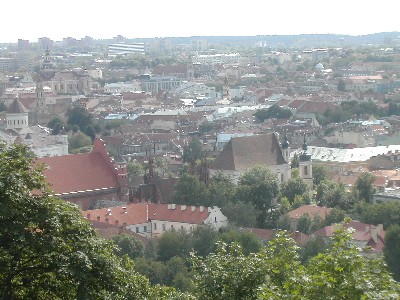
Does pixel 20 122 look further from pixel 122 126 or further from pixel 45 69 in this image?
pixel 45 69

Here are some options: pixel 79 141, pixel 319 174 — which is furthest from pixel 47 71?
pixel 319 174

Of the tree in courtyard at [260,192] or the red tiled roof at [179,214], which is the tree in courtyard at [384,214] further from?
the red tiled roof at [179,214]

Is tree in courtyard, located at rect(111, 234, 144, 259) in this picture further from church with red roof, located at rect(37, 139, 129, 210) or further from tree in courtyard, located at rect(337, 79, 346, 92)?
tree in courtyard, located at rect(337, 79, 346, 92)

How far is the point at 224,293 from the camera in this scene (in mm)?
15461

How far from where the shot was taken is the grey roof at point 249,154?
49562 mm

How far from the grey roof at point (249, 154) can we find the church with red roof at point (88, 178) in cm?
655

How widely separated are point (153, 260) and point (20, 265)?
63.7 feet

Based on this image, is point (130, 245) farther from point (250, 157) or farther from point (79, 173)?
point (250, 157)

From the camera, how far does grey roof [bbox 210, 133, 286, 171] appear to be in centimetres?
4956

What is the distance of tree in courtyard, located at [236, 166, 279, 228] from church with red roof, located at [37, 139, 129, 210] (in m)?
4.76

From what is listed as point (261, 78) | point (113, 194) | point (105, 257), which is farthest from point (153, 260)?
point (261, 78)

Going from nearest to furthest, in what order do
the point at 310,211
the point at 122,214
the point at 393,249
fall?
the point at 393,249
the point at 122,214
the point at 310,211

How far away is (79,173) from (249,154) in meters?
10.1

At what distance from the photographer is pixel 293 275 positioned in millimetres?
13648
